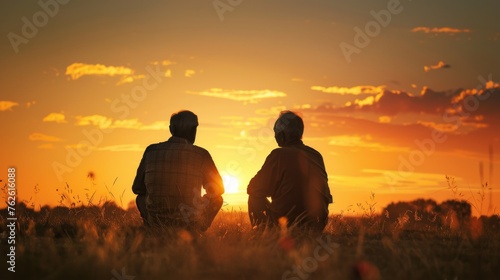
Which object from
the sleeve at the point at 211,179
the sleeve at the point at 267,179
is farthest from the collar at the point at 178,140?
the sleeve at the point at 267,179

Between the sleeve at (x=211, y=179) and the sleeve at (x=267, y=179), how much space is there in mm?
530

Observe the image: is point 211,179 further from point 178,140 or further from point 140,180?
point 140,180

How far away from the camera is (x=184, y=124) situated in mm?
9602

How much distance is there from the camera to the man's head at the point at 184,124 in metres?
9.59

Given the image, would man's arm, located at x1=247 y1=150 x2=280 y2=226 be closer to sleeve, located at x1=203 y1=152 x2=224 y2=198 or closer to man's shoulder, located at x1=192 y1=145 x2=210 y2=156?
sleeve, located at x1=203 y1=152 x2=224 y2=198

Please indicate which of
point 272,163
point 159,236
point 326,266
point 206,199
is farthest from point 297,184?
point 326,266

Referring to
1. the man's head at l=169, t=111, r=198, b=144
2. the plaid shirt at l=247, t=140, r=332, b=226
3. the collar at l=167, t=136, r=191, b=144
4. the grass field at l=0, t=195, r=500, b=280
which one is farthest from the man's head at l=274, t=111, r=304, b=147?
the grass field at l=0, t=195, r=500, b=280

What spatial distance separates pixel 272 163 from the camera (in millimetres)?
9461

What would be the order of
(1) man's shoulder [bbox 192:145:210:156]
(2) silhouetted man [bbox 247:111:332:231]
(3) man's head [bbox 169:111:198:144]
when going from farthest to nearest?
1. (1) man's shoulder [bbox 192:145:210:156]
2. (3) man's head [bbox 169:111:198:144]
3. (2) silhouetted man [bbox 247:111:332:231]

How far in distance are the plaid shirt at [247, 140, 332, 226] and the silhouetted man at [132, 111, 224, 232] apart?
76 centimetres

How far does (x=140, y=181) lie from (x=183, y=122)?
3.98 feet

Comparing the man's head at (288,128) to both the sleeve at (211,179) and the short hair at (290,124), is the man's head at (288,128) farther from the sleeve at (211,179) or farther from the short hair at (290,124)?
the sleeve at (211,179)

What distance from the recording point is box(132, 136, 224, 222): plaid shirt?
31.2 ft

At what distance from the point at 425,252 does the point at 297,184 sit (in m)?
2.49
